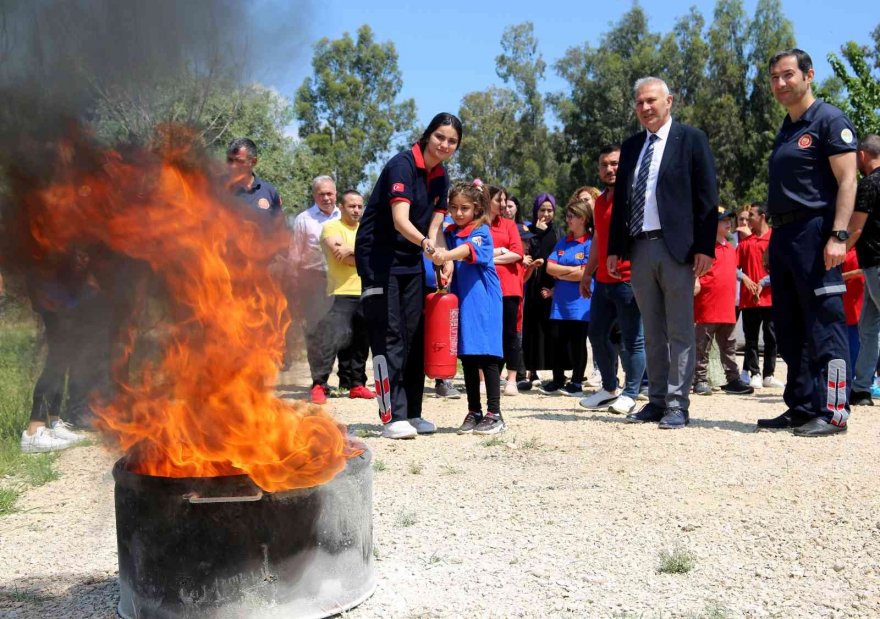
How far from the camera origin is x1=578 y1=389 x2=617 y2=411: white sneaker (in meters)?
7.97

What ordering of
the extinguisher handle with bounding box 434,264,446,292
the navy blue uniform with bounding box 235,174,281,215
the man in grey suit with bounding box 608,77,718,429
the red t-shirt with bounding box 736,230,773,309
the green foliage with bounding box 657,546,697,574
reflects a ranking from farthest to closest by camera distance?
the red t-shirt with bounding box 736,230,773,309, the navy blue uniform with bounding box 235,174,281,215, the extinguisher handle with bounding box 434,264,446,292, the man in grey suit with bounding box 608,77,718,429, the green foliage with bounding box 657,546,697,574

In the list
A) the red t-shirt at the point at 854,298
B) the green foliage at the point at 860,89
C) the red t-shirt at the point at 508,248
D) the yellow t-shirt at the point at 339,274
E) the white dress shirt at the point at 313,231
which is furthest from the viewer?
the green foliage at the point at 860,89

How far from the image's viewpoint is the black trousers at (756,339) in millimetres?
10133

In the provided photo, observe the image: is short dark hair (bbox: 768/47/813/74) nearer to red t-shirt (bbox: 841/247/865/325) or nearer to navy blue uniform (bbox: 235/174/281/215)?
red t-shirt (bbox: 841/247/865/325)

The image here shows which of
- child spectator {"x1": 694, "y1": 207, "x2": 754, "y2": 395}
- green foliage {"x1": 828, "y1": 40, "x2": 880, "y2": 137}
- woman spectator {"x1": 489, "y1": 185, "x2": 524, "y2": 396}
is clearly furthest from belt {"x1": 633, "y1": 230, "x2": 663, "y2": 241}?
green foliage {"x1": 828, "y1": 40, "x2": 880, "y2": 137}

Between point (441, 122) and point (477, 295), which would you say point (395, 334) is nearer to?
point (477, 295)

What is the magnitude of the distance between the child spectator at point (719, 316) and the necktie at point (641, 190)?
2917 mm

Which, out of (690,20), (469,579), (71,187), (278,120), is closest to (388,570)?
(469,579)

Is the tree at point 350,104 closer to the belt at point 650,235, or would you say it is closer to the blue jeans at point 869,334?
the belt at point 650,235

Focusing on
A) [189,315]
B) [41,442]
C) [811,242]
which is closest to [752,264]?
[811,242]

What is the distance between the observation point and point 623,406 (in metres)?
7.56

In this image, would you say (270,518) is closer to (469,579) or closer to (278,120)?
(469,579)

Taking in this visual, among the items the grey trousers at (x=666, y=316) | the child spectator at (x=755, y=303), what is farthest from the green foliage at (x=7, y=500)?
the child spectator at (x=755, y=303)

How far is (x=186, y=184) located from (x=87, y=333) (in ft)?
4.53
